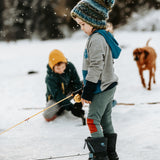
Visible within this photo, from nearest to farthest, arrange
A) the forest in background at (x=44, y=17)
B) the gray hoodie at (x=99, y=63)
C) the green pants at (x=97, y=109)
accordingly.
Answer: the gray hoodie at (x=99, y=63)
the green pants at (x=97, y=109)
the forest in background at (x=44, y=17)

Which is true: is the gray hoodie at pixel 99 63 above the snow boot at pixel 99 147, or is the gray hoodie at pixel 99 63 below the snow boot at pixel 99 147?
above

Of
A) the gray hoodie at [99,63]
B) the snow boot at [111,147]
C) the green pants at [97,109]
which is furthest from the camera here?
the snow boot at [111,147]

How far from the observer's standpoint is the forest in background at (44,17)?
17.7m

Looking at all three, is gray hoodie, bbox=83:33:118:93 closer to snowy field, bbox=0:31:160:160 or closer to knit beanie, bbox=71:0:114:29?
knit beanie, bbox=71:0:114:29

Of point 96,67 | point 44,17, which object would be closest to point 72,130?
point 96,67

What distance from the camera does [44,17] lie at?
73.8ft

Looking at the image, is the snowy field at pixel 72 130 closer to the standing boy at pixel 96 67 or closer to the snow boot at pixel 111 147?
the snow boot at pixel 111 147

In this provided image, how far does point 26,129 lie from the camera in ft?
12.6

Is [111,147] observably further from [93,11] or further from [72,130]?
[93,11]

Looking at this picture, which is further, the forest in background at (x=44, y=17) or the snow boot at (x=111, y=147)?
the forest in background at (x=44, y=17)

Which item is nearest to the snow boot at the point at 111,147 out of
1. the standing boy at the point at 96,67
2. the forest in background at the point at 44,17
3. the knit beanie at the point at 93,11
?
the standing boy at the point at 96,67

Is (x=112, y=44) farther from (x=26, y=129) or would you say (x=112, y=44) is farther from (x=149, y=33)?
(x=149, y=33)

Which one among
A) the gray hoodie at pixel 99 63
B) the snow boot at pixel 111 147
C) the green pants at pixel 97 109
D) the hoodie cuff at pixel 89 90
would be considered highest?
the gray hoodie at pixel 99 63

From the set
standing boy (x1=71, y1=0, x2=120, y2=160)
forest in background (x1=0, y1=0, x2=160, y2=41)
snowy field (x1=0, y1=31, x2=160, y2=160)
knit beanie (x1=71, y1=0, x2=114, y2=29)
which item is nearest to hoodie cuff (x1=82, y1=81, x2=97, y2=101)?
standing boy (x1=71, y1=0, x2=120, y2=160)
